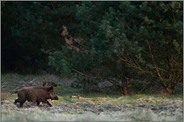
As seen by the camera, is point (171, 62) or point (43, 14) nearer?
point (171, 62)

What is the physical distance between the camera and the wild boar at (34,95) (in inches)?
457

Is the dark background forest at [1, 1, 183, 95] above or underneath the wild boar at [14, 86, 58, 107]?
above

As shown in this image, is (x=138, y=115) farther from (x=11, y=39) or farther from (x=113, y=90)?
(x=11, y=39)

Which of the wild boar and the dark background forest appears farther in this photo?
the dark background forest

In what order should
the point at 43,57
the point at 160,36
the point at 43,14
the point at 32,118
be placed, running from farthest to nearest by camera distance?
the point at 43,57 → the point at 43,14 → the point at 160,36 → the point at 32,118

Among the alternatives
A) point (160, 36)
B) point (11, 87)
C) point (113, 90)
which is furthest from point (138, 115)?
point (11, 87)

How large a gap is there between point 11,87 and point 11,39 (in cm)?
548

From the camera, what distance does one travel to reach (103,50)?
608 inches

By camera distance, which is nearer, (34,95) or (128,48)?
(34,95)

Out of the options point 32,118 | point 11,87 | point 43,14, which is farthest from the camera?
point 43,14

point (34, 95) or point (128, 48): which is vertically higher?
point (128, 48)

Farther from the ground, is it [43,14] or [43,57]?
[43,14]

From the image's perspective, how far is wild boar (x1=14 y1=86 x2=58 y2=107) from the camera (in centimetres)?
1161

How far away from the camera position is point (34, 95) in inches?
461
